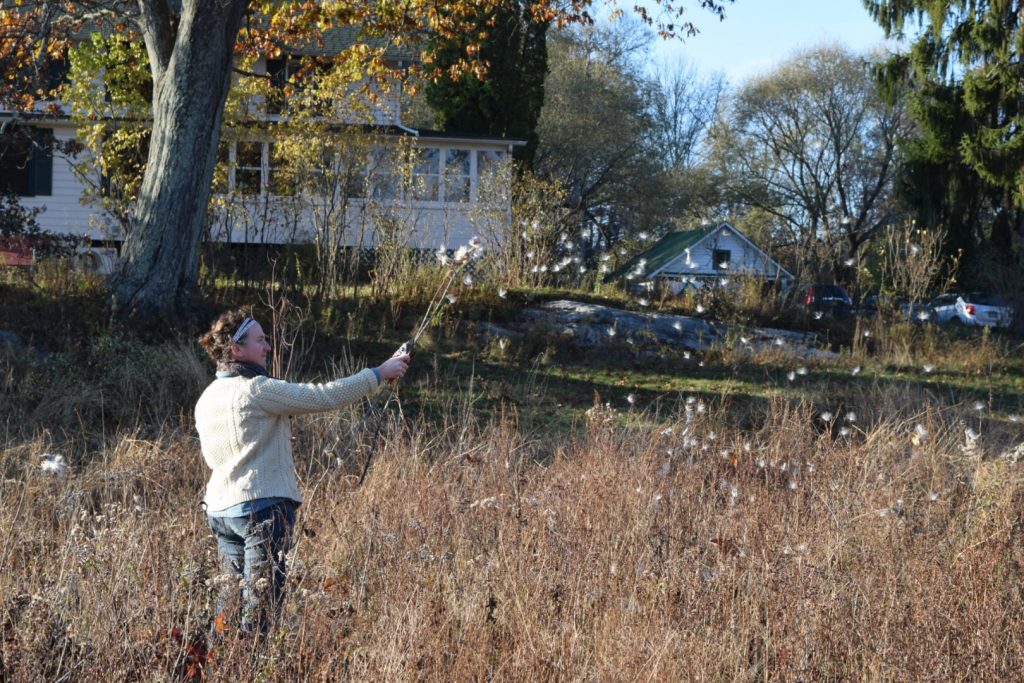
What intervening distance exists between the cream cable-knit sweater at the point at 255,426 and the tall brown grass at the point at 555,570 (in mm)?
325

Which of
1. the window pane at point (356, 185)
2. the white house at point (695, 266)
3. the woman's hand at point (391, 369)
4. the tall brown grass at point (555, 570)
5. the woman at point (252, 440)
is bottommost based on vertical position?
the tall brown grass at point (555, 570)

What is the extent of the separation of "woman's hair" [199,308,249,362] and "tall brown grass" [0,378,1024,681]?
84 centimetres

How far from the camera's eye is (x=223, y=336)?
176 inches

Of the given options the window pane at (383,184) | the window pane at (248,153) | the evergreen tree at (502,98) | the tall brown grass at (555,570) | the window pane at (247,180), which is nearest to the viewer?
the tall brown grass at (555,570)

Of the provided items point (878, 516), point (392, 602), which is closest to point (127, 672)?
point (392, 602)

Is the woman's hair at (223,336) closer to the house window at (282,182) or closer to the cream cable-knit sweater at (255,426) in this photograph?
the cream cable-knit sweater at (255,426)

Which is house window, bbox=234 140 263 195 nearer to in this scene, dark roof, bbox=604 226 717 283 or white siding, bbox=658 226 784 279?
white siding, bbox=658 226 784 279

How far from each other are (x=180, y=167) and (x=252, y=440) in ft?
27.4

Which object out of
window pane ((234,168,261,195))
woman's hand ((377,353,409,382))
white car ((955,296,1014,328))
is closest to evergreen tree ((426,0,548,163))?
window pane ((234,168,261,195))

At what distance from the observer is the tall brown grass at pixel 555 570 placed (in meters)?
4.39

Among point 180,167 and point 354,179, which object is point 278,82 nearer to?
point 354,179

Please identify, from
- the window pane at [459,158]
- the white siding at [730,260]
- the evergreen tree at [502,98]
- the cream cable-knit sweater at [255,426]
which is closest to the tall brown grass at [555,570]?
the cream cable-knit sweater at [255,426]

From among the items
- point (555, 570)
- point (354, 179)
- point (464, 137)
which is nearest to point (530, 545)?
point (555, 570)

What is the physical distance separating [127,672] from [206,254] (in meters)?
11.7
